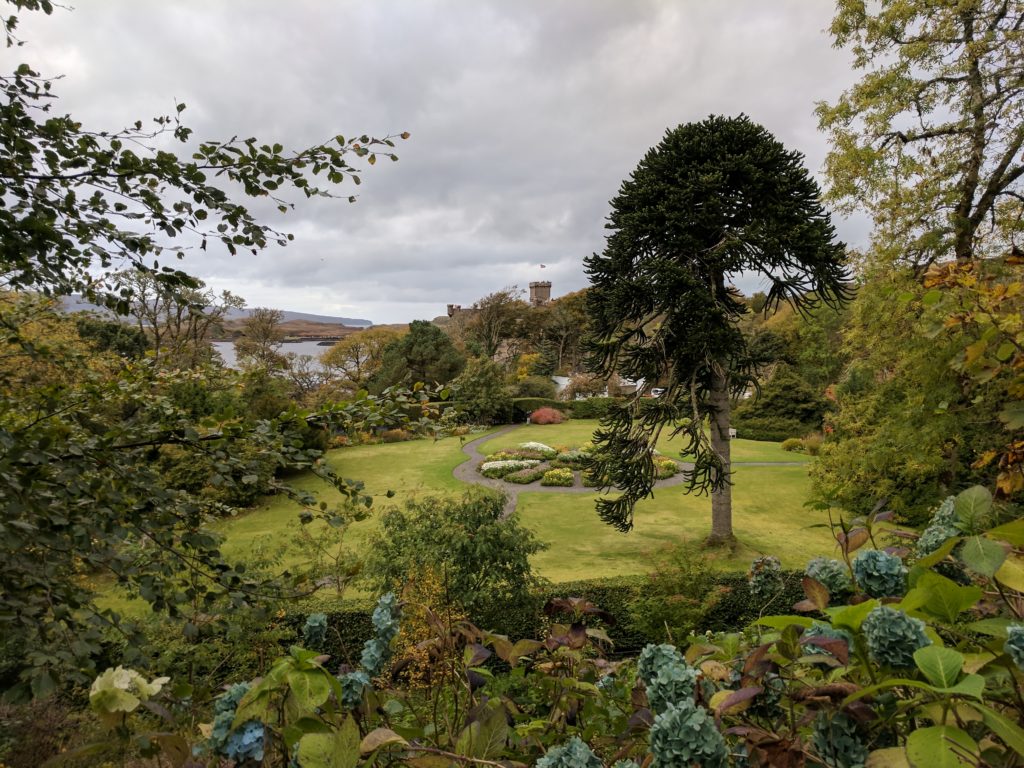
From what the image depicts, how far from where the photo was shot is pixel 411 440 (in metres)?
25.2

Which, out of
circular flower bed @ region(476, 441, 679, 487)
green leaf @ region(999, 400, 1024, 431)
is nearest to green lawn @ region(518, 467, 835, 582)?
circular flower bed @ region(476, 441, 679, 487)

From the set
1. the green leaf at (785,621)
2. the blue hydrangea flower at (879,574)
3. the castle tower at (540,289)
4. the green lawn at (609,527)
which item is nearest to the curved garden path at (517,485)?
the green lawn at (609,527)

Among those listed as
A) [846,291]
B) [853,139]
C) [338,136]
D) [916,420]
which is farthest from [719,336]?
[338,136]

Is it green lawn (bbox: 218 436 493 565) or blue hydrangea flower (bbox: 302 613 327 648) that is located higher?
blue hydrangea flower (bbox: 302 613 327 648)

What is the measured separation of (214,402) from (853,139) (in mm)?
18040

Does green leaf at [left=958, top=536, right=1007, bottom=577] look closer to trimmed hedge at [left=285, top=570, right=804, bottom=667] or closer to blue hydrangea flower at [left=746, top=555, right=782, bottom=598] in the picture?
blue hydrangea flower at [left=746, top=555, right=782, bottom=598]

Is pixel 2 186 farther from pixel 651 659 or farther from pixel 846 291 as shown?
pixel 846 291

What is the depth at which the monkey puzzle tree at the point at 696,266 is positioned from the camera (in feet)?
32.5

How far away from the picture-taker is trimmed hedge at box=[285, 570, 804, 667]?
24.3ft

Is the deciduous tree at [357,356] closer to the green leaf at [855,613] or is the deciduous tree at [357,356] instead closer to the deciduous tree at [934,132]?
the deciduous tree at [934,132]

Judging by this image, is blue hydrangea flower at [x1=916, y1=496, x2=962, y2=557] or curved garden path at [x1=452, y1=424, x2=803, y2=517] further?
curved garden path at [x1=452, y1=424, x2=803, y2=517]

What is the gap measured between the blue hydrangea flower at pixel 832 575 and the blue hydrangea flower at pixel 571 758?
80cm

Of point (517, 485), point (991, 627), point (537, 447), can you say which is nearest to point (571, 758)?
point (991, 627)

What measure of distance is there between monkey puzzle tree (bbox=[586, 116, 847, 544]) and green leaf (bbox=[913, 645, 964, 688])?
932cm
